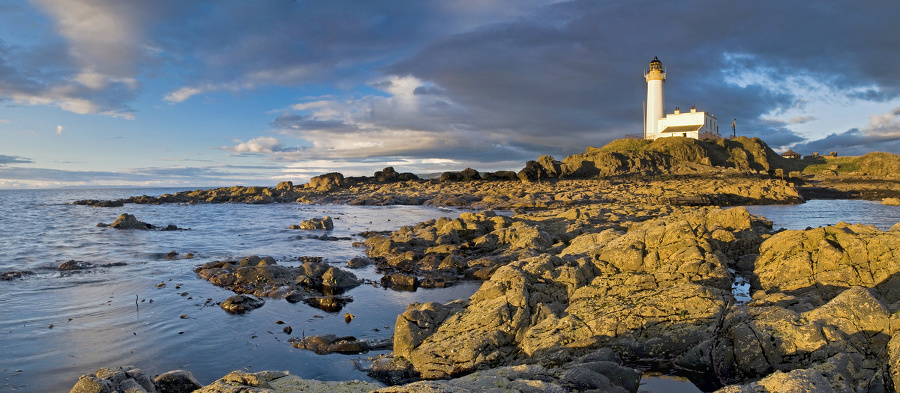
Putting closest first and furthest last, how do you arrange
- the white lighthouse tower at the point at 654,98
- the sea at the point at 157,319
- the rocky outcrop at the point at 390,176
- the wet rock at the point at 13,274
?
the sea at the point at 157,319 → the wet rock at the point at 13,274 → the white lighthouse tower at the point at 654,98 → the rocky outcrop at the point at 390,176

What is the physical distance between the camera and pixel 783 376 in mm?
4891

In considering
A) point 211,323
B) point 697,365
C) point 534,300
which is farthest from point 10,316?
point 697,365

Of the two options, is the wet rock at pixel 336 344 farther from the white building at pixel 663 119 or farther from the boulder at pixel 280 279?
the white building at pixel 663 119

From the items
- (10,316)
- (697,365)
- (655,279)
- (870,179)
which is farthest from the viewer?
(870,179)

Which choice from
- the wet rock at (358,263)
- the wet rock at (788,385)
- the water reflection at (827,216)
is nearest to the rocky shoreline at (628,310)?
the wet rock at (788,385)

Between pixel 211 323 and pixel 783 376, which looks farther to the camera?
pixel 211 323

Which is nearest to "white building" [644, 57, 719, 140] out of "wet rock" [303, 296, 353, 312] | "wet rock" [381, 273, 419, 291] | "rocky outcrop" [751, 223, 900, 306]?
"rocky outcrop" [751, 223, 900, 306]

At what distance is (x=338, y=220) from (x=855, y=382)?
30892 mm

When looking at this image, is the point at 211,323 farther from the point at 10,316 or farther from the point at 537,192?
the point at 537,192

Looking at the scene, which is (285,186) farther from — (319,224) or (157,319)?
(157,319)

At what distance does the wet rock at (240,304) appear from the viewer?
11062mm

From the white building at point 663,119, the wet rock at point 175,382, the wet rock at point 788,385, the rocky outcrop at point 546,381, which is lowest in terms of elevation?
the wet rock at point 175,382

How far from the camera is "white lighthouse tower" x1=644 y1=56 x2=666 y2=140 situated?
7688 centimetres

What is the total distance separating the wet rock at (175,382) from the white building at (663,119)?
7866cm
